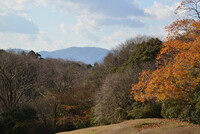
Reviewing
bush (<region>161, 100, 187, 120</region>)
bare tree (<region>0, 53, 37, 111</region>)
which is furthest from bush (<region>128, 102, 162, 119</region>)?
bare tree (<region>0, 53, 37, 111</region>)

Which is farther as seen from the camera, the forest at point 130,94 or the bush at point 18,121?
the bush at point 18,121

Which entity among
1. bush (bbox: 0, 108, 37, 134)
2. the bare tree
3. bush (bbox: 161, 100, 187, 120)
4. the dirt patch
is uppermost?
the bare tree

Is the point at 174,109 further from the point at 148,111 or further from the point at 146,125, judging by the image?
the point at 148,111

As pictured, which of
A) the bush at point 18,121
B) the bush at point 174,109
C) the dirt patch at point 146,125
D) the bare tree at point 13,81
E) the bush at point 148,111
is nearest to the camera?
the dirt patch at point 146,125

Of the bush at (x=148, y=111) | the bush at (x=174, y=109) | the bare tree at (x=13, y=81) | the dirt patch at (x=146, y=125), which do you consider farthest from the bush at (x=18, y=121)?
the bush at (x=174, y=109)

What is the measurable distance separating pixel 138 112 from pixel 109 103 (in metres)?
4.55

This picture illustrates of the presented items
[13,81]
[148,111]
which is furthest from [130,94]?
[13,81]

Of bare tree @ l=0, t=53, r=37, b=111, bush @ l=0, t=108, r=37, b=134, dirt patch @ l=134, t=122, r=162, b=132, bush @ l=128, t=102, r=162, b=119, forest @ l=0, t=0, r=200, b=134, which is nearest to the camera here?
forest @ l=0, t=0, r=200, b=134

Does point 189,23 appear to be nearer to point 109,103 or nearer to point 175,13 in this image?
point 175,13

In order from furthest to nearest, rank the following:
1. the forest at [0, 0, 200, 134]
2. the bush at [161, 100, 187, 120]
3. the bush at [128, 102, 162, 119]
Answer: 1. the bush at [128, 102, 162, 119]
2. the bush at [161, 100, 187, 120]
3. the forest at [0, 0, 200, 134]

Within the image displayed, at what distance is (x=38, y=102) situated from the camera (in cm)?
Result: 2769

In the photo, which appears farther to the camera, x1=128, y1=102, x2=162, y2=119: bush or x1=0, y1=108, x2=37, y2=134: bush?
x1=0, y1=108, x2=37, y2=134: bush

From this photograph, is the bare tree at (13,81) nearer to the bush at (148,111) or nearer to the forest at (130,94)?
the forest at (130,94)

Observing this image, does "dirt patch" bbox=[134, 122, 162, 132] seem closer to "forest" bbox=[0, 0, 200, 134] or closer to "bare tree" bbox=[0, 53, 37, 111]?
"forest" bbox=[0, 0, 200, 134]
